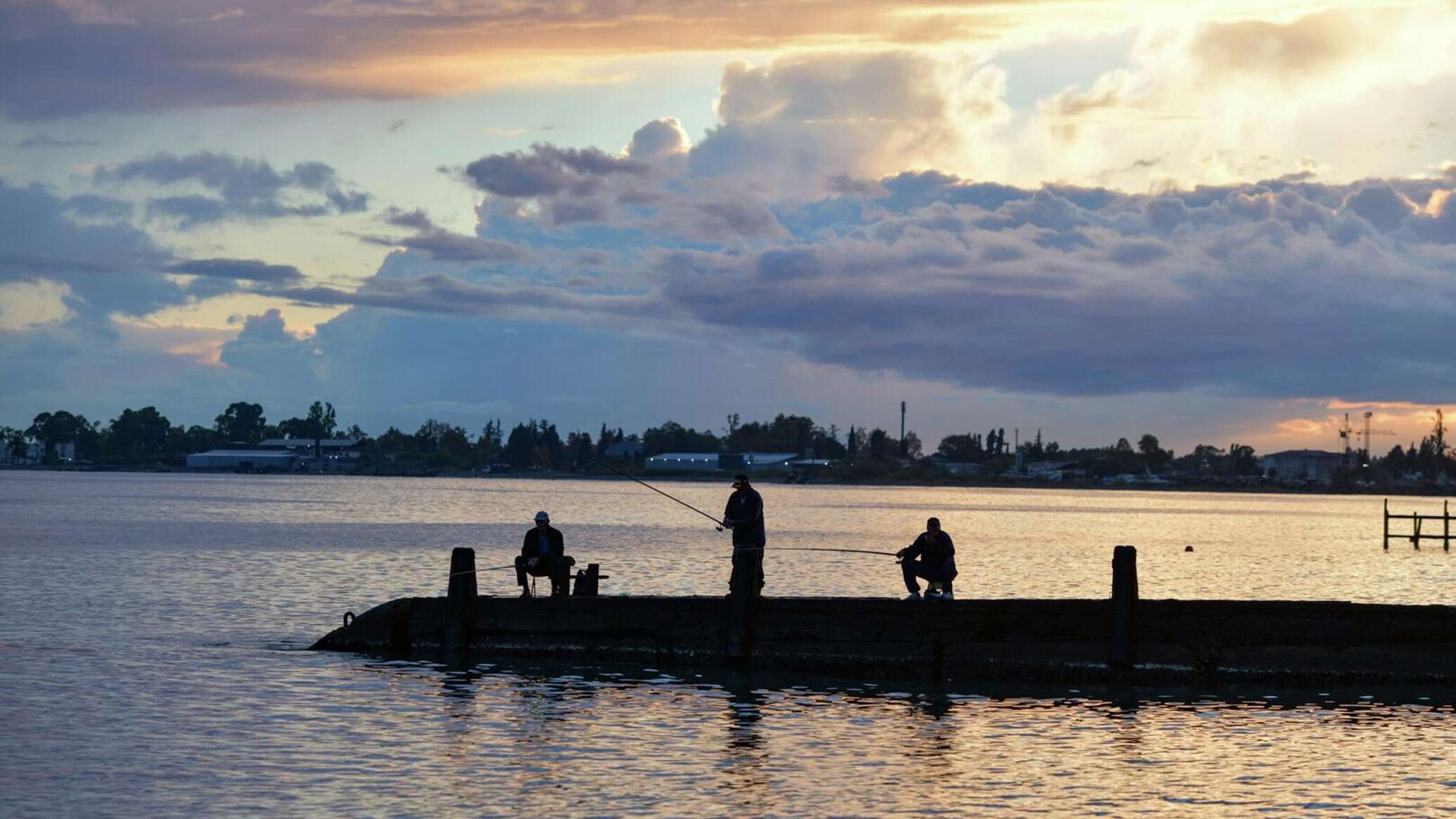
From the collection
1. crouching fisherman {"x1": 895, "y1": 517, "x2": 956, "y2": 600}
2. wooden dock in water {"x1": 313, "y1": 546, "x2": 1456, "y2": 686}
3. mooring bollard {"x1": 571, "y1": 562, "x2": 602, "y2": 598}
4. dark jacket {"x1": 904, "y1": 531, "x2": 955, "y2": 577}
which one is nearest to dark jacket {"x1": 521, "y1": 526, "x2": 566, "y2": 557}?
mooring bollard {"x1": 571, "y1": 562, "x2": 602, "y2": 598}

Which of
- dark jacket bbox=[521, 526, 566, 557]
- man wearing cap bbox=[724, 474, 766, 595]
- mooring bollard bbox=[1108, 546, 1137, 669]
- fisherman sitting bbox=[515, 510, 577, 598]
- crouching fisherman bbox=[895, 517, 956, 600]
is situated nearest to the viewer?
mooring bollard bbox=[1108, 546, 1137, 669]

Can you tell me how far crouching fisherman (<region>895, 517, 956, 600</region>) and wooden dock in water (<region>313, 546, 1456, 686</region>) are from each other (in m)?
0.83

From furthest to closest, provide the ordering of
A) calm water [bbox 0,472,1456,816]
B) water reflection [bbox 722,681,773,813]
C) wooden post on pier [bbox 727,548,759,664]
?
wooden post on pier [bbox 727,548,759,664], water reflection [bbox 722,681,773,813], calm water [bbox 0,472,1456,816]

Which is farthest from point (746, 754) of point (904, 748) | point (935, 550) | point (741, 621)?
point (935, 550)

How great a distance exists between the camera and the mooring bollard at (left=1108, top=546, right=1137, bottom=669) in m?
24.3

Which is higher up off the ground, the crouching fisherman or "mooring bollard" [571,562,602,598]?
the crouching fisherman

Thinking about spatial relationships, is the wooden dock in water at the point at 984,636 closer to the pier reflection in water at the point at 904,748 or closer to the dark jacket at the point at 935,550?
the pier reflection in water at the point at 904,748

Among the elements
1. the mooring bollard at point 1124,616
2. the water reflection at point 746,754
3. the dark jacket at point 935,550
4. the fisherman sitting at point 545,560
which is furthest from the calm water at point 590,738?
the dark jacket at point 935,550

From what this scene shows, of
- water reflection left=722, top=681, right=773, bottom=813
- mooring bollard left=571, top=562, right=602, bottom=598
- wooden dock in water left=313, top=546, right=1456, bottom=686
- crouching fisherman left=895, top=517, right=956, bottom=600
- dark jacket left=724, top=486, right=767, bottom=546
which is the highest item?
dark jacket left=724, top=486, right=767, bottom=546

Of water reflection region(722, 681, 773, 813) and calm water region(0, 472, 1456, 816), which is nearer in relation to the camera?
calm water region(0, 472, 1456, 816)

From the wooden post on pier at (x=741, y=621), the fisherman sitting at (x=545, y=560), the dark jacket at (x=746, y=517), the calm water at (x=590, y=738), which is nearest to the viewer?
the calm water at (x=590, y=738)

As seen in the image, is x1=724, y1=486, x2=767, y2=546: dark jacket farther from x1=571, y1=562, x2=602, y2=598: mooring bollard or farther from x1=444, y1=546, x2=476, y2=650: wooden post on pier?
x1=444, y1=546, x2=476, y2=650: wooden post on pier

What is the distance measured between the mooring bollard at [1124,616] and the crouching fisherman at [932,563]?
8.88 ft

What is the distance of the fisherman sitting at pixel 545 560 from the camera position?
90.3 feet
